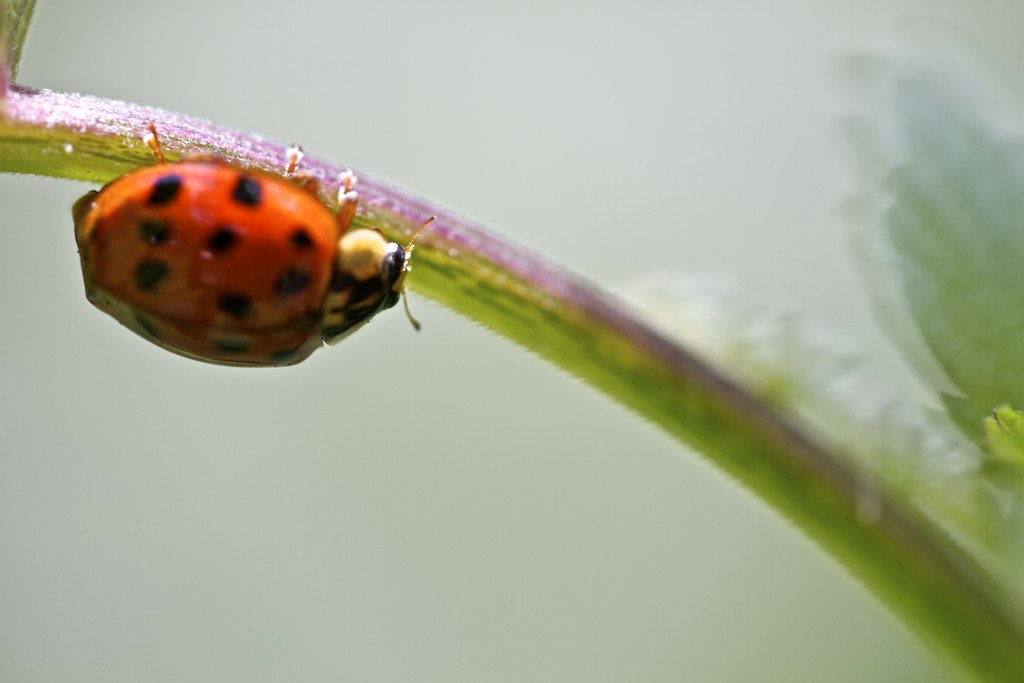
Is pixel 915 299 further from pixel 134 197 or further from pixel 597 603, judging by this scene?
pixel 597 603

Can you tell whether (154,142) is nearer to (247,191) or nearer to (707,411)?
(247,191)

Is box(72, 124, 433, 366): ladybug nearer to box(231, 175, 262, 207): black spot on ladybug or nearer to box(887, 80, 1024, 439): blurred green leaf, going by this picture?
box(231, 175, 262, 207): black spot on ladybug

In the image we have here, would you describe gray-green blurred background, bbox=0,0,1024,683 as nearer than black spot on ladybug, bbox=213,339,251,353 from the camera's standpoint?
No

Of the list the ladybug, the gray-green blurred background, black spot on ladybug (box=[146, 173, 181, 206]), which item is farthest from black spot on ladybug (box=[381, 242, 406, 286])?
the gray-green blurred background

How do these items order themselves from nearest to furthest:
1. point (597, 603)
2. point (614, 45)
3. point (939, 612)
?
1. point (939, 612)
2. point (597, 603)
3. point (614, 45)

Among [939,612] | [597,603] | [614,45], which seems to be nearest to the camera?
[939,612]

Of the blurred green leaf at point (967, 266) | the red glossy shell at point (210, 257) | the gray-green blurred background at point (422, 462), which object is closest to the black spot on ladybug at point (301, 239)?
the red glossy shell at point (210, 257)

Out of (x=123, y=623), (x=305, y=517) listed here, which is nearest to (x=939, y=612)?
(x=305, y=517)
